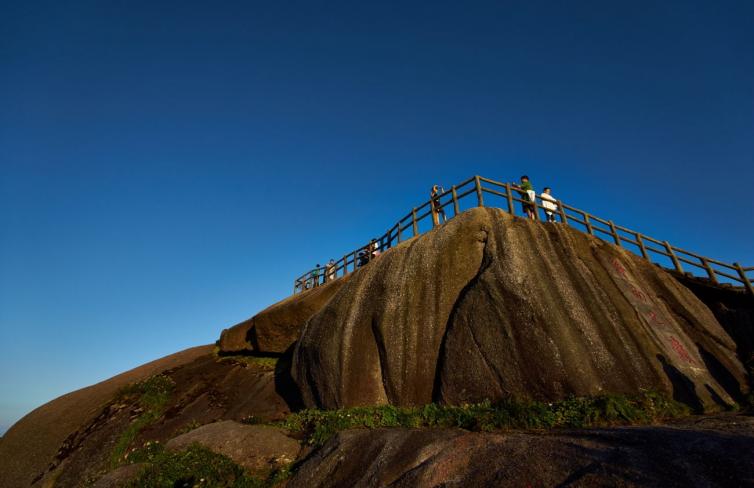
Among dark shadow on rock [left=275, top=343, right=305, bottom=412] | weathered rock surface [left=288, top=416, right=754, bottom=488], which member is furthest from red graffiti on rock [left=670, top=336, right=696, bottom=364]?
dark shadow on rock [left=275, top=343, right=305, bottom=412]

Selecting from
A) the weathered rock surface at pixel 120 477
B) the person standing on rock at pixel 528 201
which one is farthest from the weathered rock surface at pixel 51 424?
the person standing on rock at pixel 528 201

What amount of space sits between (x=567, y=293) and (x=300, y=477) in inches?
377

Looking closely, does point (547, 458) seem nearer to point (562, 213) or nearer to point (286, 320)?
point (562, 213)

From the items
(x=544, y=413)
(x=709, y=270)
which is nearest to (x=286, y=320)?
(x=544, y=413)

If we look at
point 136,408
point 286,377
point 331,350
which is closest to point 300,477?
point 331,350

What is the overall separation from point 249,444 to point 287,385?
8404 millimetres

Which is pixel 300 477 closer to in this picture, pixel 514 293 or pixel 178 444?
pixel 178 444

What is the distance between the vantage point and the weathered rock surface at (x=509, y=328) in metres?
11.3

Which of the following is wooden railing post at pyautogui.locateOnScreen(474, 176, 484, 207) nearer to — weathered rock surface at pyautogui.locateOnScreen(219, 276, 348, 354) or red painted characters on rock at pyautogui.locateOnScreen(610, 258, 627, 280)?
red painted characters on rock at pyautogui.locateOnScreen(610, 258, 627, 280)

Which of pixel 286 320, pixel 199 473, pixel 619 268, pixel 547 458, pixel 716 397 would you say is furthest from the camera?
pixel 286 320

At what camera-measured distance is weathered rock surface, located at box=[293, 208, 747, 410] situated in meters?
11.3

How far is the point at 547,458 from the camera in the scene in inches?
262

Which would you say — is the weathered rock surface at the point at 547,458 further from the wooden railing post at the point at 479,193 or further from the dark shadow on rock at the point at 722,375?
the wooden railing post at the point at 479,193

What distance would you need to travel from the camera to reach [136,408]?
20812 mm
